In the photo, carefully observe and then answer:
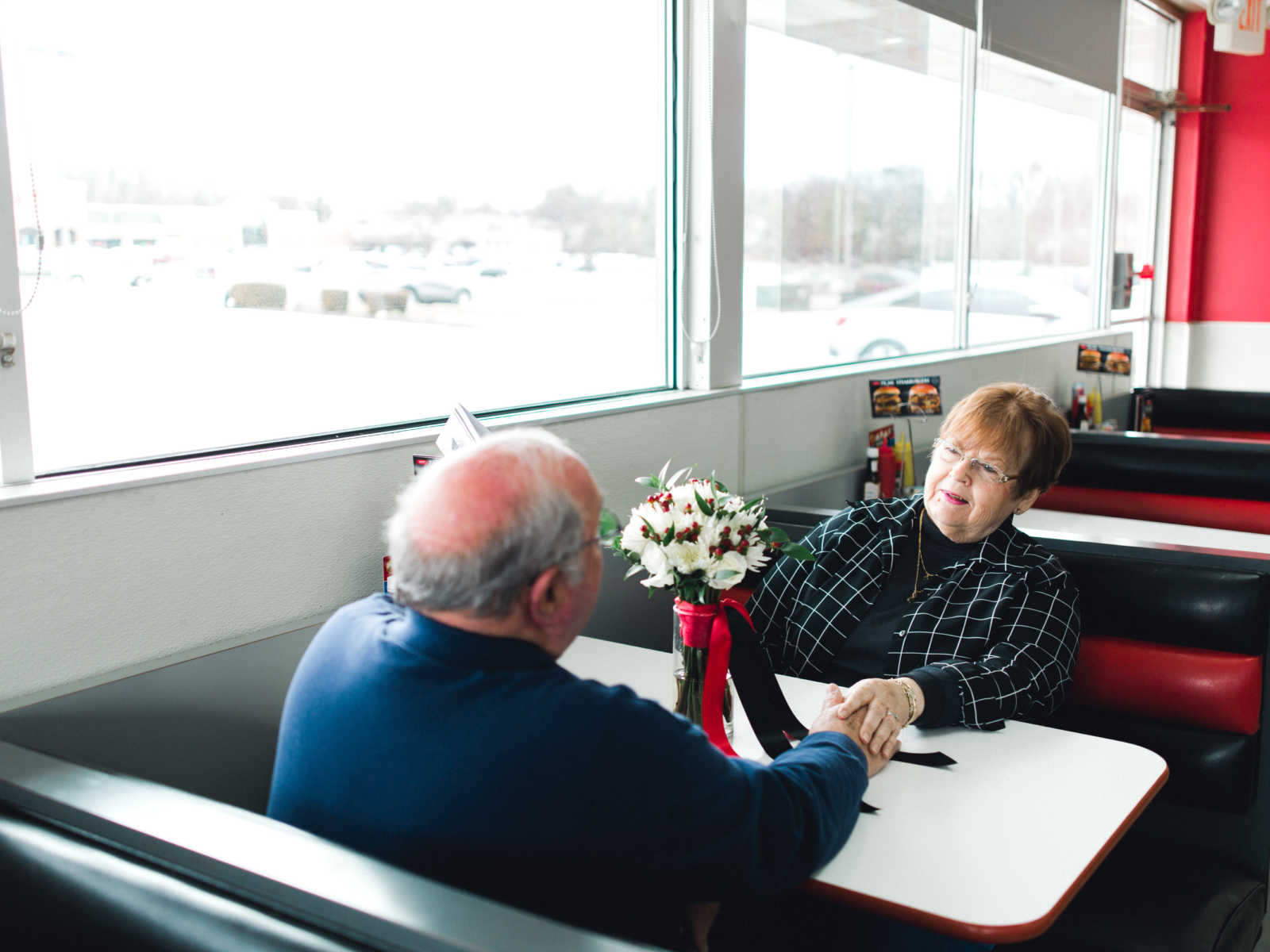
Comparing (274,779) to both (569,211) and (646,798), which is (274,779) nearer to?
(646,798)

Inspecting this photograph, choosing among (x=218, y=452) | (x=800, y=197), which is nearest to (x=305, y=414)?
(x=218, y=452)

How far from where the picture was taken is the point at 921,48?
175 inches

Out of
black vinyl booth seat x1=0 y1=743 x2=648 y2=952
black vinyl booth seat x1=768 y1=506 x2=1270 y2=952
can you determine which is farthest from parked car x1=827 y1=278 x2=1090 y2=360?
black vinyl booth seat x1=0 y1=743 x2=648 y2=952

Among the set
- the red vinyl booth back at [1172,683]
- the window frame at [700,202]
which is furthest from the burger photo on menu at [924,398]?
the red vinyl booth back at [1172,683]

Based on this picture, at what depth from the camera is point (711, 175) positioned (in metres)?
3.03

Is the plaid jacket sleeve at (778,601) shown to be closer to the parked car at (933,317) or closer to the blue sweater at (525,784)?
the blue sweater at (525,784)

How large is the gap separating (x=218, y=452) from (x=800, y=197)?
241 centimetres

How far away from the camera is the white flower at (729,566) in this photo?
5.18 ft

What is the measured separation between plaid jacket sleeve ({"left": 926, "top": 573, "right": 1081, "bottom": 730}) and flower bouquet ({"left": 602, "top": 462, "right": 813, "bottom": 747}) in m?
0.37

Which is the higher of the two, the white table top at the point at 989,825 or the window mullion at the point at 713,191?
the window mullion at the point at 713,191

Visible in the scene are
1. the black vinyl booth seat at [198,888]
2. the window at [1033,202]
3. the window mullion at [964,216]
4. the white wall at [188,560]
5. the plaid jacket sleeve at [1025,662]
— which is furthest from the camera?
the window at [1033,202]

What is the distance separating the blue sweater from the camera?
3.41 ft

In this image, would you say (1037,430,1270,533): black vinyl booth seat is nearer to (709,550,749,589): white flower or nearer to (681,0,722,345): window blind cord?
(681,0,722,345): window blind cord

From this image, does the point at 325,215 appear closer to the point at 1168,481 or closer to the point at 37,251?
the point at 37,251
